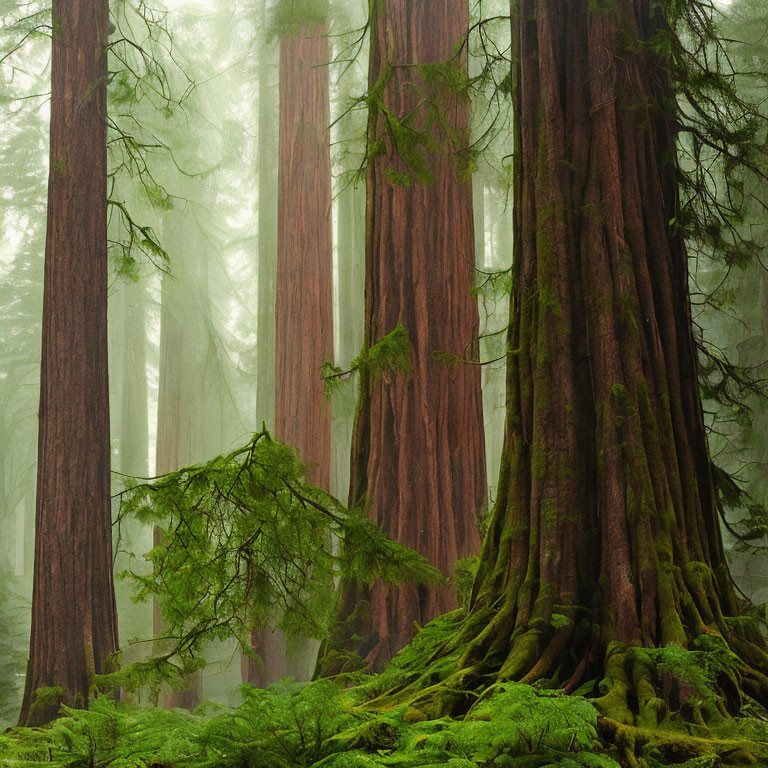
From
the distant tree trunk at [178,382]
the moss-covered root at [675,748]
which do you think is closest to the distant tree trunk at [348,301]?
the distant tree trunk at [178,382]

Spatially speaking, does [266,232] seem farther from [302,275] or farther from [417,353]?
[417,353]

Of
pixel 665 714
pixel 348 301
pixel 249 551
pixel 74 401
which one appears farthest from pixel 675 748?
pixel 348 301

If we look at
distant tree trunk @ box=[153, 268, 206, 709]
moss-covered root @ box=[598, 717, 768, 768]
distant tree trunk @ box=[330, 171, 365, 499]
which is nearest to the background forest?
moss-covered root @ box=[598, 717, 768, 768]

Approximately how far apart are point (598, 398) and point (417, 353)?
2.89 meters

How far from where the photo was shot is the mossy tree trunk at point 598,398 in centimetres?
393

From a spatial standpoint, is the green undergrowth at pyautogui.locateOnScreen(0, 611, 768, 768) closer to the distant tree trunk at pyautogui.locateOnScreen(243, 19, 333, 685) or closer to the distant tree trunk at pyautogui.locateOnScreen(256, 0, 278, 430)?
the distant tree trunk at pyautogui.locateOnScreen(243, 19, 333, 685)

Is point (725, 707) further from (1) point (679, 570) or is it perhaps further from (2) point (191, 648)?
(2) point (191, 648)

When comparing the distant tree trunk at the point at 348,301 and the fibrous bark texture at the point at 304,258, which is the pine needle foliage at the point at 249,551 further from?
the distant tree trunk at the point at 348,301

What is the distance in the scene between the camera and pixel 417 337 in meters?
7.07

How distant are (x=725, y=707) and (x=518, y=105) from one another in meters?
3.34

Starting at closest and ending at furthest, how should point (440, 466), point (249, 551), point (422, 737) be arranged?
1. point (422, 737)
2. point (249, 551)
3. point (440, 466)

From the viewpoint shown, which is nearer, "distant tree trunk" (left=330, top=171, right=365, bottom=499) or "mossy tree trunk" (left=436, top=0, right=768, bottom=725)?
"mossy tree trunk" (left=436, top=0, right=768, bottom=725)

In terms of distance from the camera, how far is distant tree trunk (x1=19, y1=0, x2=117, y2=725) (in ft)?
21.9

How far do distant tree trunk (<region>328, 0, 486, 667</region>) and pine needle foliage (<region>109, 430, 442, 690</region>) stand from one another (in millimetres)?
947
